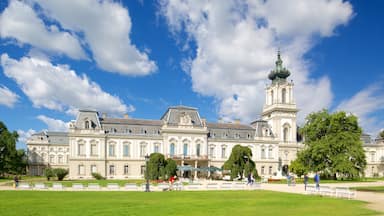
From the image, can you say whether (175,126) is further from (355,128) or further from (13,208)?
(13,208)

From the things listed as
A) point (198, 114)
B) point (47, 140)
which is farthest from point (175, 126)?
point (47, 140)

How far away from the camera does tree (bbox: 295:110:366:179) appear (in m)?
43.9

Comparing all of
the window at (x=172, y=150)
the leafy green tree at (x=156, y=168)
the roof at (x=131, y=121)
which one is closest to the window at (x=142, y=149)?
the roof at (x=131, y=121)

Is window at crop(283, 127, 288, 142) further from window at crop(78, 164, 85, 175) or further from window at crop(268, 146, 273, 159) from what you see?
window at crop(78, 164, 85, 175)

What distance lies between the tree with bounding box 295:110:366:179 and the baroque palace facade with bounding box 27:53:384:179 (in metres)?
16.0

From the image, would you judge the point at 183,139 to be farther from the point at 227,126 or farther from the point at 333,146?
the point at 333,146

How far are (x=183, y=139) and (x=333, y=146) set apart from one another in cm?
2523

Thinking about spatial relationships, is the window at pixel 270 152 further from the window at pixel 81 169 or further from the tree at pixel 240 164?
the window at pixel 81 169

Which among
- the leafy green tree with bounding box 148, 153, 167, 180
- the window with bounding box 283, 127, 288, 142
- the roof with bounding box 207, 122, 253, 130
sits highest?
the roof with bounding box 207, 122, 253, 130

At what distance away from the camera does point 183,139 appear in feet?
195

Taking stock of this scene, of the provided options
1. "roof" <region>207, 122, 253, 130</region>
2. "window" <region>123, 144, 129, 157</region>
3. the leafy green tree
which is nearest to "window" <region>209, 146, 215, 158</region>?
"roof" <region>207, 122, 253, 130</region>

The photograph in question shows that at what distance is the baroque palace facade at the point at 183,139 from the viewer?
55566 mm

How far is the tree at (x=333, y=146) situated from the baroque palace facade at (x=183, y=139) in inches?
631

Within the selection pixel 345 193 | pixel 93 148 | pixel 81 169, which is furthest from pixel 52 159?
pixel 345 193
